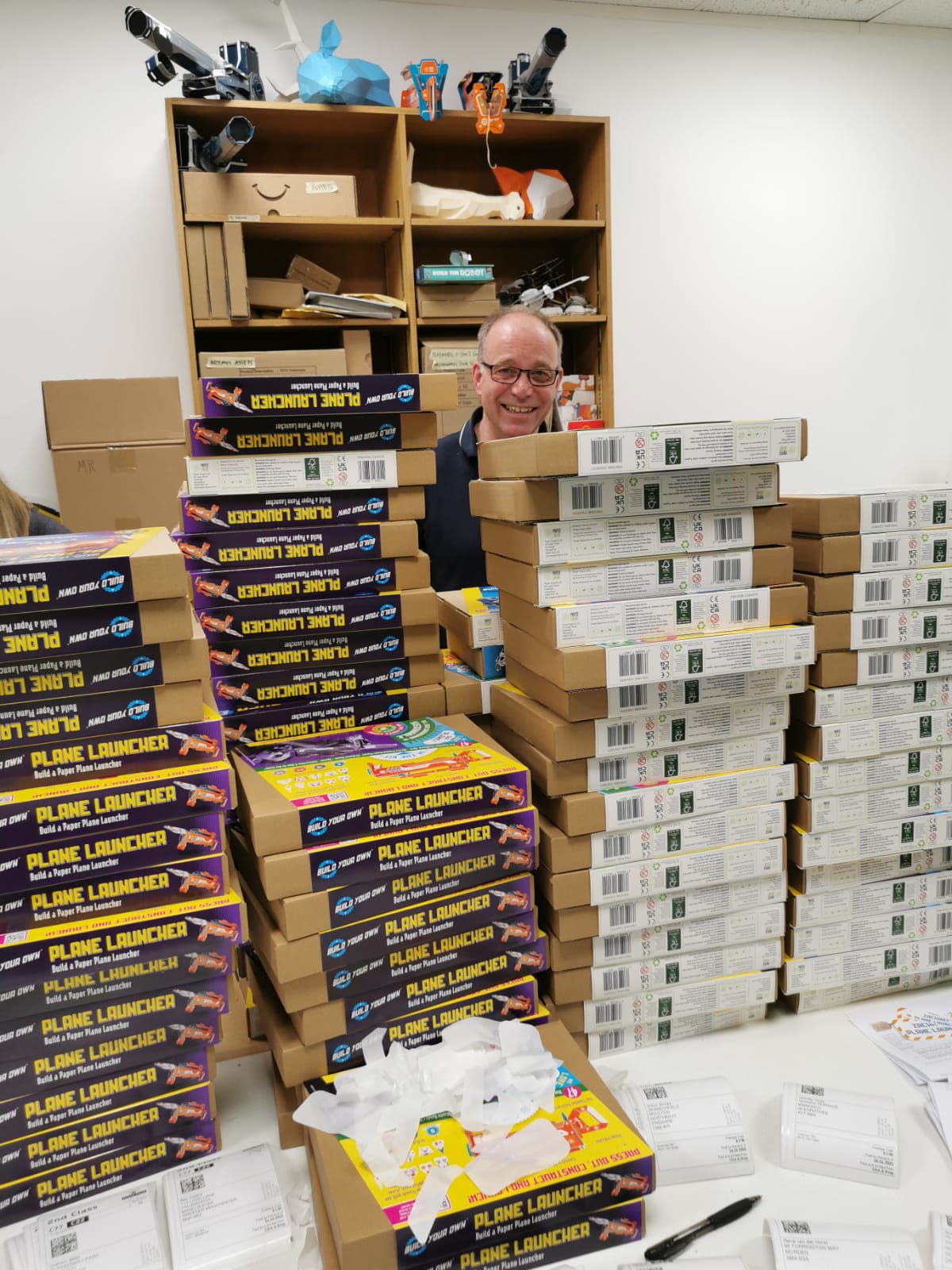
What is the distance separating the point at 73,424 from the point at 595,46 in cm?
242

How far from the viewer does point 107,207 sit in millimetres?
2939

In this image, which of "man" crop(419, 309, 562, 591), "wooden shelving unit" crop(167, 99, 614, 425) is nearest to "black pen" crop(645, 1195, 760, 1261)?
"man" crop(419, 309, 562, 591)

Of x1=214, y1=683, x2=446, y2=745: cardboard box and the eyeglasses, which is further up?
the eyeglasses

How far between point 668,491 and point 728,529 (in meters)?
0.10

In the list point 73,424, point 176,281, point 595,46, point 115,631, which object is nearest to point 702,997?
point 115,631

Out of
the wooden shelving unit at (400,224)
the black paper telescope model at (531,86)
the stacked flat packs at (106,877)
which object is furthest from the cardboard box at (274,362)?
the stacked flat packs at (106,877)

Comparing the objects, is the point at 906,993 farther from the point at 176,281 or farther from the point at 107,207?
the point at 107,207

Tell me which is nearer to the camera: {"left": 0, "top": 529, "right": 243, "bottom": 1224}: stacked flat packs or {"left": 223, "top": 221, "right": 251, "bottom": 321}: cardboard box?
{"left": 0, "top": 529, "right": 243, "bottom": 1224}: stacked flat packs

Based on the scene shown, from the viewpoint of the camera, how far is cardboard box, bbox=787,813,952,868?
1203 mm

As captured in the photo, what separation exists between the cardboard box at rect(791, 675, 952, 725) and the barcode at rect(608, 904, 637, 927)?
358mm

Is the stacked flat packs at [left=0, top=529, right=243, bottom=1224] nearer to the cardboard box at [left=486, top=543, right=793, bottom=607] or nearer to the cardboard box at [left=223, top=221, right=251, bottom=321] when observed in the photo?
the cardboard box at [left=486, top=543, right=793, bottom=607]

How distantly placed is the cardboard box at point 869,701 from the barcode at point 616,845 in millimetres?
313

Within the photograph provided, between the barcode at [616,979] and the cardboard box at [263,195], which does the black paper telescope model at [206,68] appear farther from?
the barcode at [616,979]

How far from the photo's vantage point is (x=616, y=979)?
45.2 inches
